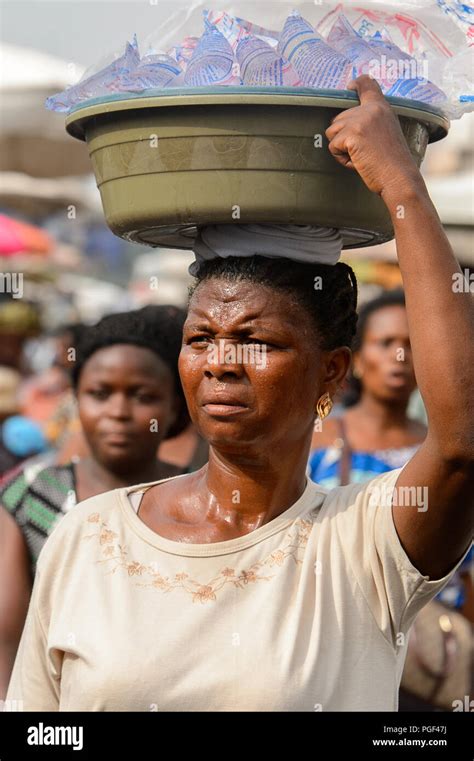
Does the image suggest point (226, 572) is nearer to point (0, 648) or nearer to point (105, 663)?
point (105, 663)

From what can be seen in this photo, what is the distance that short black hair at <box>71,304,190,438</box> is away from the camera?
4820 millimetres

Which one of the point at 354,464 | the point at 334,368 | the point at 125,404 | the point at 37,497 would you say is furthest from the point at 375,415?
the point at 334,368

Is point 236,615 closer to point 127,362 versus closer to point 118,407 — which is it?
point 118,407

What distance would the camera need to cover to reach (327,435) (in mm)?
6020

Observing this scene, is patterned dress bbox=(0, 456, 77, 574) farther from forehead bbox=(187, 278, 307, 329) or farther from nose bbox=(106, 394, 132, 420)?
forehead bbox=(187, 278, 307, 329)

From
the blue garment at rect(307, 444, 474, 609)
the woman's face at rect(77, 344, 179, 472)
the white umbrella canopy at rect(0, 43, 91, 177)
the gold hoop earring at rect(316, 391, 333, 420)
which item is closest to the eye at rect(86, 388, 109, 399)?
the woman's face at rect(77, 344, 179, 472)

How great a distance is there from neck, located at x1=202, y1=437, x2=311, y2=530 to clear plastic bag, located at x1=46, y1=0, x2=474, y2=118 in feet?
2.47

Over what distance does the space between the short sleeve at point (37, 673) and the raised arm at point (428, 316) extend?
809mm

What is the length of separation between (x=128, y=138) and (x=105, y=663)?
1020 mm

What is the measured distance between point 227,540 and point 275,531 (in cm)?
10

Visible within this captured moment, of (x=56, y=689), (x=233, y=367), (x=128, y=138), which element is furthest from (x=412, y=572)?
(x=128, y=138)

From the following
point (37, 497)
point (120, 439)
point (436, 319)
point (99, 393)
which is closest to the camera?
point (436, 319)

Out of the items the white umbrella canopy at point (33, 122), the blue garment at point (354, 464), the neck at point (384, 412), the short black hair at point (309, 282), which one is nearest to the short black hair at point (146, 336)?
the blue garment at point (354, 464)
